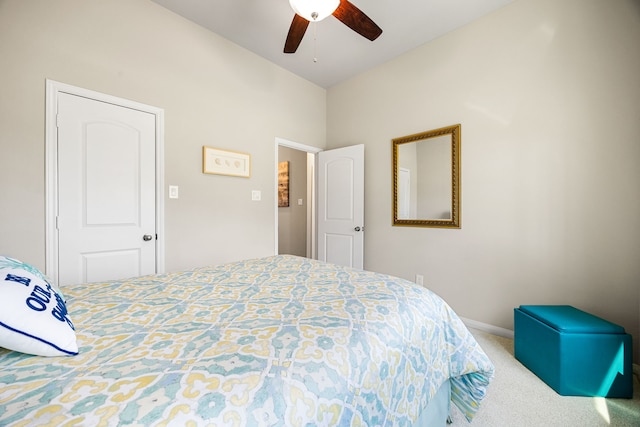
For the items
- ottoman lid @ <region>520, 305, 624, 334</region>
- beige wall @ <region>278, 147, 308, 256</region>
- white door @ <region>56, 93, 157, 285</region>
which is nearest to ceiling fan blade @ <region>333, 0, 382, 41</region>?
white door @ <region>56, 93, 157, 285</region>

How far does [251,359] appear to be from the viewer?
641 millimetres

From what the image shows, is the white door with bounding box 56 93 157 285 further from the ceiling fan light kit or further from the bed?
the ceiling fan light kit

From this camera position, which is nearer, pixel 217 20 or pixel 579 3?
pixel 579 3

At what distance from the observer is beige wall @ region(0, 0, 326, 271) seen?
1.65 meters

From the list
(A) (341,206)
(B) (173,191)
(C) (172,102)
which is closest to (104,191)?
(B) (173,191)

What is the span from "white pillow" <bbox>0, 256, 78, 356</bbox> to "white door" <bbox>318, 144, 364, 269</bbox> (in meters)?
2.80

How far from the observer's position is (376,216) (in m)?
3.19

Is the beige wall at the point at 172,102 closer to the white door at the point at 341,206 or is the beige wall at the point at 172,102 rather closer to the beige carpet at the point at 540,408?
the white door at the point at 341,206

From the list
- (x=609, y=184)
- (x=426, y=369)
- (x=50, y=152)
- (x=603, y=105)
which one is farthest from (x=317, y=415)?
(x=603, y=105)

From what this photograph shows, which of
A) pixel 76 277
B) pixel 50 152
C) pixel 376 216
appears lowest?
pixel 76 277

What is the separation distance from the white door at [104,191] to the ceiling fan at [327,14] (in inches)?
57.3

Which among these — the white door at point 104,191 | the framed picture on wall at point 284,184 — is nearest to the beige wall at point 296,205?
the framed picture on wall at point 284,184

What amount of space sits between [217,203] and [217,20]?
1.75 meters

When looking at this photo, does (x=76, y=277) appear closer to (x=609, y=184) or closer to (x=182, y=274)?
(x=182, y=274)
